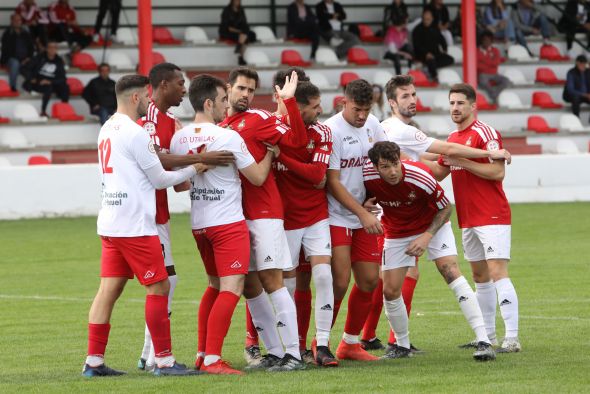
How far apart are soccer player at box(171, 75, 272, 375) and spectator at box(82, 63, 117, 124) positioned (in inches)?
678

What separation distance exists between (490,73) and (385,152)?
22084mm

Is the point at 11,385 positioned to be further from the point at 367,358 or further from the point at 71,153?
the point at 71,153

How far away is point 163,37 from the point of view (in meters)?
29.1

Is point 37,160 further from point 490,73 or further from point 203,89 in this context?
point 203,89

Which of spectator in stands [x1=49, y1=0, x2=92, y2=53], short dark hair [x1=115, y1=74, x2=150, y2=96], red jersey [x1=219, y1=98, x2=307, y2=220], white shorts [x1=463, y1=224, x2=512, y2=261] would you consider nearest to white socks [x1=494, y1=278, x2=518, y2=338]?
white shorts [x1=463, y1=224, x2=512, y2=261]

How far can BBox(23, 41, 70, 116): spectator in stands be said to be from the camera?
1017 inches

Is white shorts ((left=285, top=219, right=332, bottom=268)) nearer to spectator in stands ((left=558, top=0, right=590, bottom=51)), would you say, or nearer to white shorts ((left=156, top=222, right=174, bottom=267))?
white shorts ((left=156, top=222, right=174, bottom=267))

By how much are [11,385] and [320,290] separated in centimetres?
223

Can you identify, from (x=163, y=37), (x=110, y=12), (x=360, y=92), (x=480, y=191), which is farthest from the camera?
(x=163, y=37)

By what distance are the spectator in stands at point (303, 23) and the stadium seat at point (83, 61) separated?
16.7 feet

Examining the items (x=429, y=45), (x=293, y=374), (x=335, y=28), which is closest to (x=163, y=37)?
(x=335, y=28)

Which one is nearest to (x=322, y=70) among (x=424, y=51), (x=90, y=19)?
(x=424, y=51)

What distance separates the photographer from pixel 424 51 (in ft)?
97.3

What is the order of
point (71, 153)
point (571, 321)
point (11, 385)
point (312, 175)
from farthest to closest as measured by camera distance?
point (71, 153) → point (571, 321) → point (312, 175) → point (11, 385)
